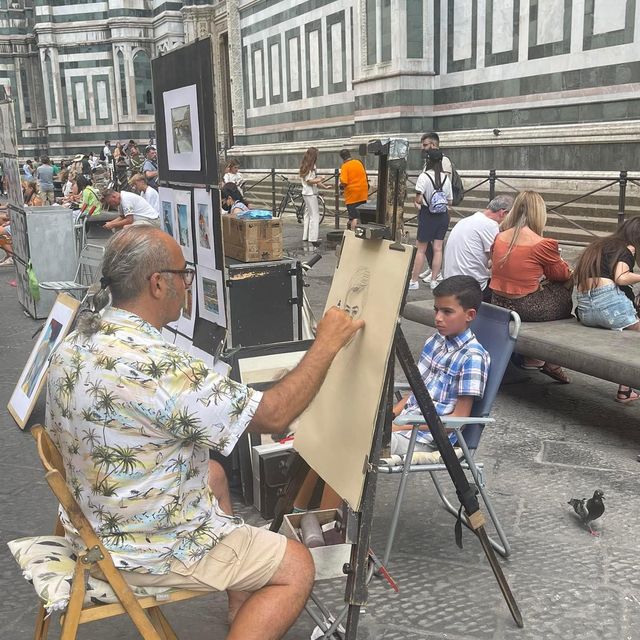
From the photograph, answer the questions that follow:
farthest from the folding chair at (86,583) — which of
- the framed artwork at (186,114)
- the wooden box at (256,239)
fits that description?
the wooden box at (256,239)

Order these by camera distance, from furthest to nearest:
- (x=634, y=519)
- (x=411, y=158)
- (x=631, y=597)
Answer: (x=411, y=158) → (x=634, y=519) → (x=631, y=597)

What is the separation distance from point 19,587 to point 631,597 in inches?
91.0

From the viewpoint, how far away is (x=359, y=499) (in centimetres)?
229

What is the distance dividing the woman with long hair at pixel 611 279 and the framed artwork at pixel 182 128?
2474mm

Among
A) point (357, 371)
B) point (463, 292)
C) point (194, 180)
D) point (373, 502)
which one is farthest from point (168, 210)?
point (373, 502)

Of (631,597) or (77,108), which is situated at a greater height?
(77,108)

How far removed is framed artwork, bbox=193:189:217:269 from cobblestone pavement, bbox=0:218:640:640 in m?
1.32

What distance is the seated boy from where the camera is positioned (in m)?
3.13

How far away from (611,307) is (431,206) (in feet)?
→ 11.9

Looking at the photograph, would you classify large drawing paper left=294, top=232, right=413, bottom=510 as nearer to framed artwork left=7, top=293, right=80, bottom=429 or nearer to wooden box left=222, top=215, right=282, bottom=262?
wooden box left=222, top=215, right=282, bottom=262

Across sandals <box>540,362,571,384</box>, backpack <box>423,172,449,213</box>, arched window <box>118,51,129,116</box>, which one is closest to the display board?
sandals <box>540,362,571,384</box>

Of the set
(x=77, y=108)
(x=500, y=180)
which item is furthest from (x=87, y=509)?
(x=77, y=108)

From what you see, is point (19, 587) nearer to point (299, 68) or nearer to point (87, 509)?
point (87, 509)

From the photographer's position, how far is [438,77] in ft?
44.8
